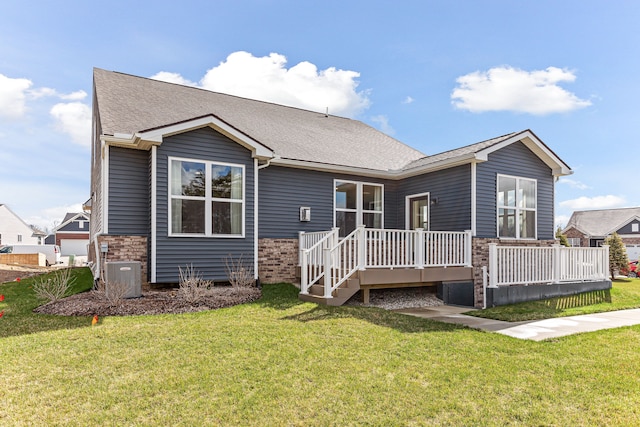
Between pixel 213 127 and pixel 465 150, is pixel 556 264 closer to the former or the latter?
pixel 465 150

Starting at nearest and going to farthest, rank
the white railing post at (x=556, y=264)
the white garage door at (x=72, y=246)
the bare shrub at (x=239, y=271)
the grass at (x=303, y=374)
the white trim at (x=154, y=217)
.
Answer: the grass at (x=303, y=374) → the white trim at (x=154, y=217) → the bare shrub at (x=239, y=271) → the white railing post at (x=556, y=264) → the white garage door at (x=72, y=246)

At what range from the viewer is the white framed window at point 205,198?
933 cm

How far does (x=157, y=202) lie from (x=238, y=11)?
5717 mm

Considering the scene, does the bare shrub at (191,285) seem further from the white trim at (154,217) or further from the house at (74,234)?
the house at (74,234)

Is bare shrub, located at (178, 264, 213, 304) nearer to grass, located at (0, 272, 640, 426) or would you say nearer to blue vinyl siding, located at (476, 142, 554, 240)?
grass, located at (0, 272, 640, 426)

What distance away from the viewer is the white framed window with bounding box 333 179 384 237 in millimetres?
12344

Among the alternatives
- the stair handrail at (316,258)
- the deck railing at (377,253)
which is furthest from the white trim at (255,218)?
the stair handrail at (316,258)

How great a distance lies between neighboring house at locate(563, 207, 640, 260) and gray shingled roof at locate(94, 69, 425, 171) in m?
34.0

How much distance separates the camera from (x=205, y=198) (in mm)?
9641

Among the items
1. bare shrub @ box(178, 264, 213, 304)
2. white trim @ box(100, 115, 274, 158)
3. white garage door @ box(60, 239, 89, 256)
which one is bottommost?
white garage door @ box(60, 239, 89, 256)

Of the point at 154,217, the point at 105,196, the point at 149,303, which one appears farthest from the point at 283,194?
the point at 149,303

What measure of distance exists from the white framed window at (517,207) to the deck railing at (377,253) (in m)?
2.07

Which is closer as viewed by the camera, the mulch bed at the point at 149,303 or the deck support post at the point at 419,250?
the mulch bed at the point at 149,303

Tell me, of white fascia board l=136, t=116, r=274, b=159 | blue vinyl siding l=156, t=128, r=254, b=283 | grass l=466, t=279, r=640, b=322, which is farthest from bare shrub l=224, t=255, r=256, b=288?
grass l=466, t=279, r=640, b=322
